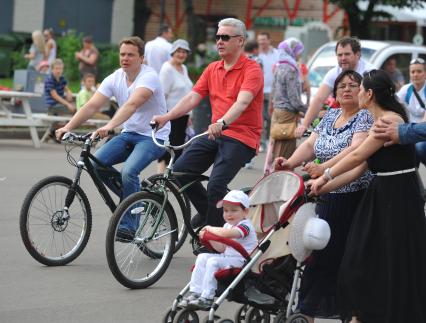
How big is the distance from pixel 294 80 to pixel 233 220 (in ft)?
24.5

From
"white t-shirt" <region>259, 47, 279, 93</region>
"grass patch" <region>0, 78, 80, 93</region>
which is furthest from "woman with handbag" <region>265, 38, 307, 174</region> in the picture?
"grass patch" <region>0, 78, 80, 93</region>

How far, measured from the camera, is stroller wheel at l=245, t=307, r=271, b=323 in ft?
22.2

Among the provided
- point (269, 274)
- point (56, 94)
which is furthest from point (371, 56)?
point (269, 274)

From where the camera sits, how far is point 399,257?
6.43 metres

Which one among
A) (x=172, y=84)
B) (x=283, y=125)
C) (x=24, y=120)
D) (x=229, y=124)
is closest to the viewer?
(x=229, y=124)

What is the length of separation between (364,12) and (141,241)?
29.8 m

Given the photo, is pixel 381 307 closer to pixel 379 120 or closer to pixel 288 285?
pixel 288 285

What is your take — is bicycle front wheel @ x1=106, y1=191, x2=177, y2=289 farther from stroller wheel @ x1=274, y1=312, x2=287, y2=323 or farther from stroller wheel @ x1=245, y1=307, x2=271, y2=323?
stroller wheel @ x1=274, y1=312, x2=287, y2=323

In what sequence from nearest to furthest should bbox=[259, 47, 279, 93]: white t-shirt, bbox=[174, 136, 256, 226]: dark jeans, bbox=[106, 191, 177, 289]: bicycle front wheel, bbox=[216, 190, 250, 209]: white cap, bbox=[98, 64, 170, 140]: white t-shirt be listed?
bbox=[216, 190, 250, 209]: white cap → bbox=[106, 191, 177, 289]: bicycle front wheel → bbox=[174, 136, 256, 226]: dark jeans → bbox=[98, 64, 170, 140]: white t-shirt → bbox=[259, 47, 279, 93]: white t-shirt

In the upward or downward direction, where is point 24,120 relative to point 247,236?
downward

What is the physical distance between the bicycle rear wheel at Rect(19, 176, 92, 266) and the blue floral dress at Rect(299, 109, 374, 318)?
8.12 feet

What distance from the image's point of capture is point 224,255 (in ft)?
21.4

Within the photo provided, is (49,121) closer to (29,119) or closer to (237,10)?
(29,119)

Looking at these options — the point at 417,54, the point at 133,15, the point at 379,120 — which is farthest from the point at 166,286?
the point at 133,15
